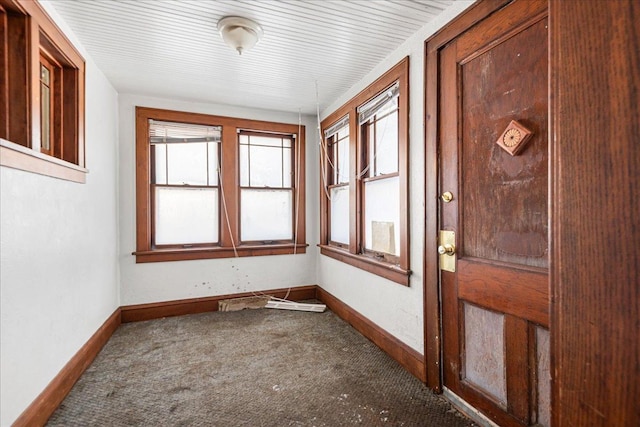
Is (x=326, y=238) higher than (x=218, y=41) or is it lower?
lower

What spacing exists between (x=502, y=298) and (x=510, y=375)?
374 millimetres

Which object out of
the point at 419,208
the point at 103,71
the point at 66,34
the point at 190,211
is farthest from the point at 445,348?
the point at 103,71

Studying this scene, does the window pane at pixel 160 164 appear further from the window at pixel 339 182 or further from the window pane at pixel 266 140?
the window at pixel 339 182

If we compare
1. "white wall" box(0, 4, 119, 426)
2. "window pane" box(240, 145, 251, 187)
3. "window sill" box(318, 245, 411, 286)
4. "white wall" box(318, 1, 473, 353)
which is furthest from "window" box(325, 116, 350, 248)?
"white wall" box(0, 4, 119, 426)

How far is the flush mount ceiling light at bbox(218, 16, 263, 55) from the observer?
191 centimetres

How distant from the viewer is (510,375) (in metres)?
1.51

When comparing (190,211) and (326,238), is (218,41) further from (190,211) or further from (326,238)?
(326,238)

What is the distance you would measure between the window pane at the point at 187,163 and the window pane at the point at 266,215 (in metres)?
0.53

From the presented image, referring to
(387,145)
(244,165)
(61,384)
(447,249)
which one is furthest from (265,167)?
(61,384)

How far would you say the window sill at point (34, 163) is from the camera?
53.9 inches

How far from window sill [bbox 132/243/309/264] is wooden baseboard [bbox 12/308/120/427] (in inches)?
30.0

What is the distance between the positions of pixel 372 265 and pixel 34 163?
2315mm

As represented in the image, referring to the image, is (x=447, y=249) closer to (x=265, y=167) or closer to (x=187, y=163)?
(x=265, y=167)

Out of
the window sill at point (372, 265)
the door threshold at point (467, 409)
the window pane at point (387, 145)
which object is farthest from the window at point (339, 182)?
the door threshold at point (467, 409)
